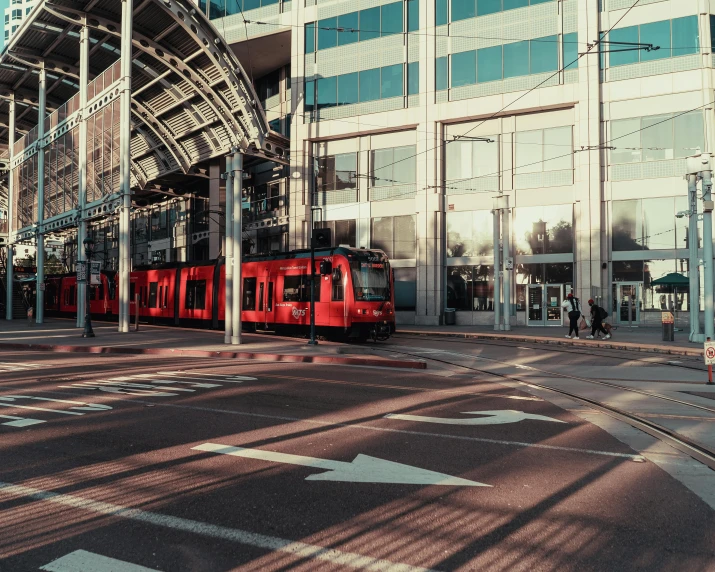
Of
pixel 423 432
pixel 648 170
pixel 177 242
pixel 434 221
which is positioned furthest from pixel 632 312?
pixel 177 242

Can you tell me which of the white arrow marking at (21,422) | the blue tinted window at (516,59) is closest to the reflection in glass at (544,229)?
the blue tinted window at (516,59)

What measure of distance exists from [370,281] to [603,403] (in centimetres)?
1192

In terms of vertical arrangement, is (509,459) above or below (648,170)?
below

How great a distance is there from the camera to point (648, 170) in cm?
3081

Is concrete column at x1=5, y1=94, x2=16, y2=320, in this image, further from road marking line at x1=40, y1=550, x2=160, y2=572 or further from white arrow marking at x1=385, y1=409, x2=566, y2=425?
road marking line at x1=40, y1=550, x2=160, y2=572

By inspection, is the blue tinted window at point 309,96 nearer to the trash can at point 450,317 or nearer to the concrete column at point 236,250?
the trash can at point 450,317

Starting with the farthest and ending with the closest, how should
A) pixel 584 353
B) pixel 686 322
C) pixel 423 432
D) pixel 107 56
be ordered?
pixel 107 56 → pixel 686 322 → pixel 584 353 → pixel 423 432

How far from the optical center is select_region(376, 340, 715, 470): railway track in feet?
21.9

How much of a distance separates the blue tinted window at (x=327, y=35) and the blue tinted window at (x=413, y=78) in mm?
5355

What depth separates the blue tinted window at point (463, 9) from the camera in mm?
34281

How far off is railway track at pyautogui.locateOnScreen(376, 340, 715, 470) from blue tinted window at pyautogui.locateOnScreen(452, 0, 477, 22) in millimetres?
23625

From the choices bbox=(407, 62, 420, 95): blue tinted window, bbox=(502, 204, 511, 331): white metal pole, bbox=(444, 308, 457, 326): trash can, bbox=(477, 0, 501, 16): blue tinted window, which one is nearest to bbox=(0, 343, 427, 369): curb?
bbox=(502, 204, 511, 331): white metal pole

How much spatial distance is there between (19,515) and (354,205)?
3349 centimetres

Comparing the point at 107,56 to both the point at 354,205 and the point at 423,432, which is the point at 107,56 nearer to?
the point at 354,205
